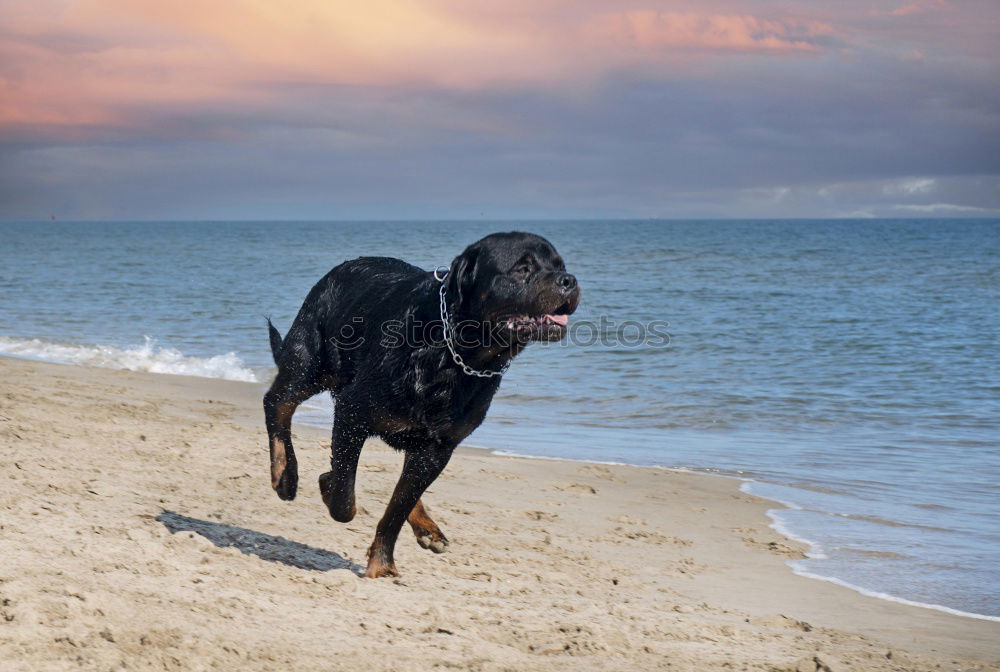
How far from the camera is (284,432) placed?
5641 millimetres

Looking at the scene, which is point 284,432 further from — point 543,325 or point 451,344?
point 543,325

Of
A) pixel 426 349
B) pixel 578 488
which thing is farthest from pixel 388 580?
pixel 578 488

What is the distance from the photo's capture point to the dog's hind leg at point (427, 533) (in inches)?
211

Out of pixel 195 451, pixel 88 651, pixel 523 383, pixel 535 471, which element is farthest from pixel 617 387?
pixel 88 651

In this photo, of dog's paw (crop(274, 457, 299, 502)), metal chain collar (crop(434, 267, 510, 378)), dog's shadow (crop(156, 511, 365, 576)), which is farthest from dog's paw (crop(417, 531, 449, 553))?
metal chain collar (crop(434, 267, 510, 378))

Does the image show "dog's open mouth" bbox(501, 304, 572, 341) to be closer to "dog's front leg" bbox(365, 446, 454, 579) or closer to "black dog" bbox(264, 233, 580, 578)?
"black dog" bbox(264, 233, 580, 578)

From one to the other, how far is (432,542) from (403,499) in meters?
0.66

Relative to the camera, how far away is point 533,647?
3871 mm

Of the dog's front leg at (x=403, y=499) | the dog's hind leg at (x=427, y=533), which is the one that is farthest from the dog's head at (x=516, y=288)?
the dog's hind leg at (x=427, y=533)

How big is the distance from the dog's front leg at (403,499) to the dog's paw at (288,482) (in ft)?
3.22

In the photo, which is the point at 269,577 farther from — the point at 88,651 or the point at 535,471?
the point at 535,471

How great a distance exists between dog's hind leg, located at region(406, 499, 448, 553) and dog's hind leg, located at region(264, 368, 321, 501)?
734 millimetres

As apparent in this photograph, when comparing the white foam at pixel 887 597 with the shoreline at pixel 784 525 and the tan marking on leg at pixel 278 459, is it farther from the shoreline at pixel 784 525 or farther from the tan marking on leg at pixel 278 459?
the tan marking on leg at pixel 278 459

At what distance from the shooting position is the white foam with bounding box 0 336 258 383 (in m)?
14.6
